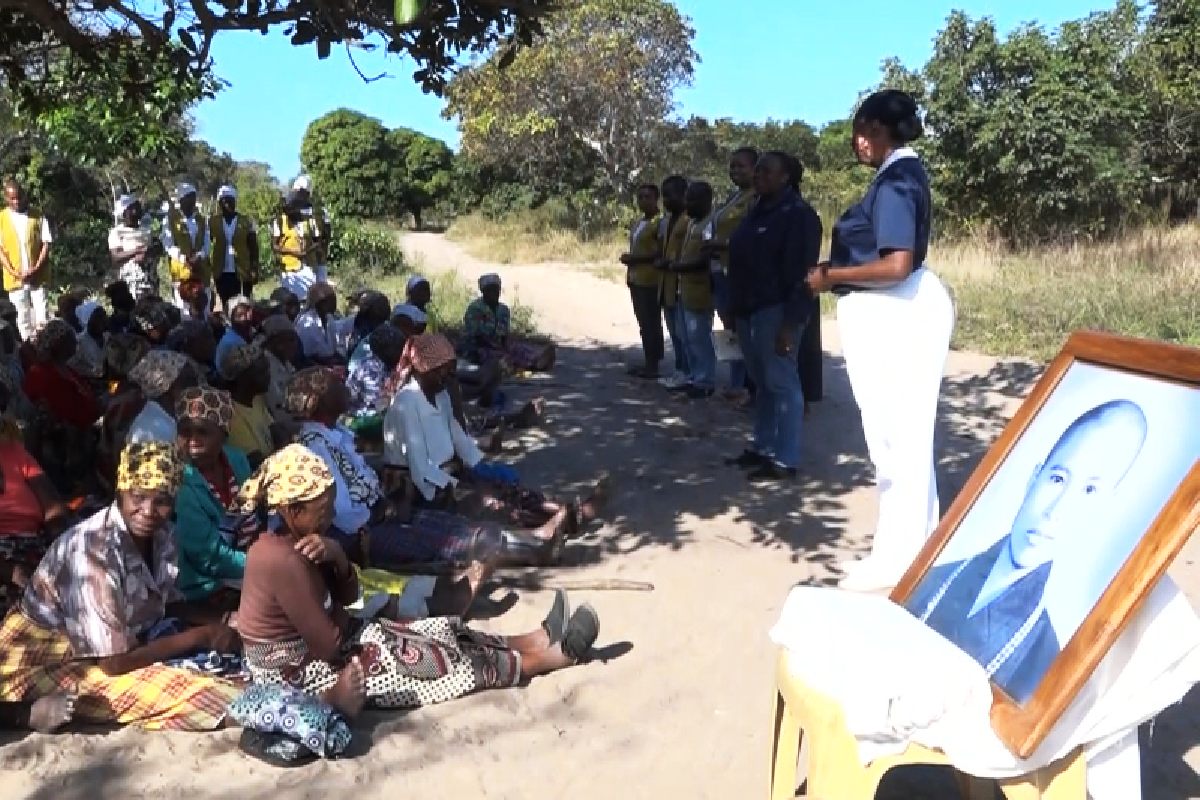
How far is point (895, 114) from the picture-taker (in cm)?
445

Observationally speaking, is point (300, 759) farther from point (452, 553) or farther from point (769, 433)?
point (769, 433)

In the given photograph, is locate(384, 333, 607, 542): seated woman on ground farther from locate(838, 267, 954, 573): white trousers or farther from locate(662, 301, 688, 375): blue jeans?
locate(662, 301, 688, 375): blue jeans

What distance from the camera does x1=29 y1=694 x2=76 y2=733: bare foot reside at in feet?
11.8

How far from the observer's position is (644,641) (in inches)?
180

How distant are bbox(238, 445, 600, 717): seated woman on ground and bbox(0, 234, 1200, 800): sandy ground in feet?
0.31

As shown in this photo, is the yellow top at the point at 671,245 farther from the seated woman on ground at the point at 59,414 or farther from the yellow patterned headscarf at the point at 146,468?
the yellow patterned headscarf at the point at 146,468

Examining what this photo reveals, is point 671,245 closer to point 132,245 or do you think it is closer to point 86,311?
point 86,311

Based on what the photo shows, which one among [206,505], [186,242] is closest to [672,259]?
[186,242]

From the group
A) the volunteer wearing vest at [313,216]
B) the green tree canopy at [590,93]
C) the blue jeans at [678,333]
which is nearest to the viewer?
the blue jeans at [678,333]

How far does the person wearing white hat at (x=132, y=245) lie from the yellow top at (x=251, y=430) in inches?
229

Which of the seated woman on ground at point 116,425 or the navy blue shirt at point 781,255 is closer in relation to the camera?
the seated woman on ground at point 116,425

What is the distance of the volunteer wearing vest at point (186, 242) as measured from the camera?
10922 mm

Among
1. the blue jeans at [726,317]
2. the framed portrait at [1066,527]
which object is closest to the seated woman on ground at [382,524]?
the framed portrait at [1066,527]

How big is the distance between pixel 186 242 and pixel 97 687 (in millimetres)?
7965
